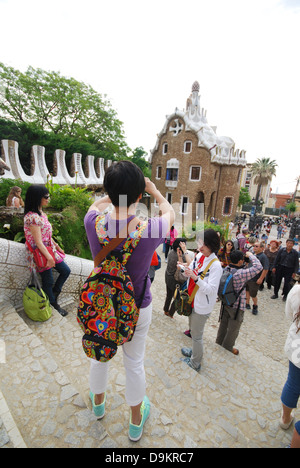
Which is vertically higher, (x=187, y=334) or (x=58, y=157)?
(x=58, y=157)

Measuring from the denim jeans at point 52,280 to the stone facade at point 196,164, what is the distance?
692 inches

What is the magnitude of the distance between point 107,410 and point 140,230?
5.78 ft

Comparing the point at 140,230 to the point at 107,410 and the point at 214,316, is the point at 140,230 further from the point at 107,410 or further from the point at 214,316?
the point at 214,316

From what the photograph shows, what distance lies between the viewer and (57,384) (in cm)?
206

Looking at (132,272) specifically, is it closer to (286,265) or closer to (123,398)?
(123,398)

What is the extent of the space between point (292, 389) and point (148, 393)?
4.77 feet

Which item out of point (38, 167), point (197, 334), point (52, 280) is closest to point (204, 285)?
point (197, 334)

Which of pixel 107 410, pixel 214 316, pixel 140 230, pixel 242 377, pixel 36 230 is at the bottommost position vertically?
pixel 214 316

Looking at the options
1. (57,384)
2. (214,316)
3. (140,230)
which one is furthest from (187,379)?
(214,316)

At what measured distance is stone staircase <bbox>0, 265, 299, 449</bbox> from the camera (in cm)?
175

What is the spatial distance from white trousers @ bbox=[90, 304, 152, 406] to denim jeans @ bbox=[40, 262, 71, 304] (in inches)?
69.8

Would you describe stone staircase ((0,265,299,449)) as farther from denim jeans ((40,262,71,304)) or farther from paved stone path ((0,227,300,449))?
denim jeans ((40,262,71,304))

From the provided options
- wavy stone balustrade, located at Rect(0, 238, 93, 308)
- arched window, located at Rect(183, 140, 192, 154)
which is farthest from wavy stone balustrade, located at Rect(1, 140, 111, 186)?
arched window, located at Rect(183, 140, 192, 154)
